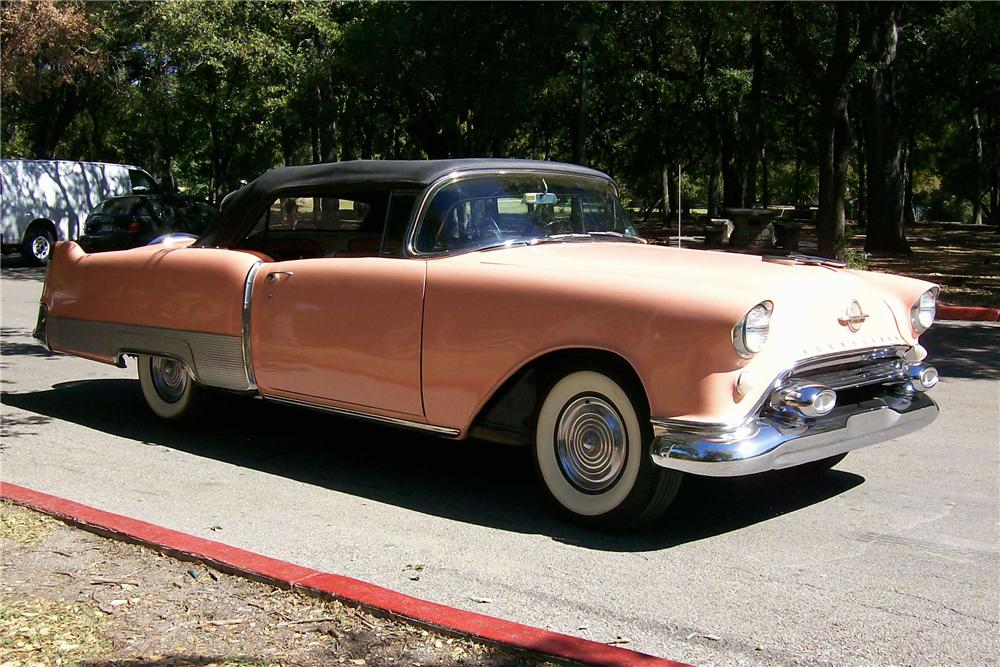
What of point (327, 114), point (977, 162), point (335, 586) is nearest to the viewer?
point (335, 586)

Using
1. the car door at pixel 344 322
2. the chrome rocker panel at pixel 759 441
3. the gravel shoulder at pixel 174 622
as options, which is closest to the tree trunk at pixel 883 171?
the car door at pixel 344 322

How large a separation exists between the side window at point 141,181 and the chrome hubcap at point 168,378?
18.3 metres

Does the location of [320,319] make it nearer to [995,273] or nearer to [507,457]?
[507,457]

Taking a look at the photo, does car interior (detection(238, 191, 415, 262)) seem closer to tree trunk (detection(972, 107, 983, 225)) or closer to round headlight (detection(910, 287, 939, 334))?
round headlight (detection(910, 287, 939, 334))

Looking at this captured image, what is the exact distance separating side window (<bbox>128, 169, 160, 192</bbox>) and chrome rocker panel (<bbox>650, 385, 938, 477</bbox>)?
21782mm

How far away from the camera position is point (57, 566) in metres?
4.08

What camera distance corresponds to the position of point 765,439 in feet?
13.6

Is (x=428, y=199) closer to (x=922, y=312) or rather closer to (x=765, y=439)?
(x=765, y=439)

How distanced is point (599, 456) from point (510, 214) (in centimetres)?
151

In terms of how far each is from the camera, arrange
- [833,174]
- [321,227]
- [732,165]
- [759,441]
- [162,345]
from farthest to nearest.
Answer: [732,165]
[833,174]
[162,345]
[321,227]
[759,441]

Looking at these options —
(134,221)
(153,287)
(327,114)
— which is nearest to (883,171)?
(327,114)

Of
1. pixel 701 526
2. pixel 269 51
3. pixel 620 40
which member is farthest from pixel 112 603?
pixel 620 40

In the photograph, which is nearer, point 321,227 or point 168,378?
point 321,227

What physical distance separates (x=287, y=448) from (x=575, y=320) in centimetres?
256
